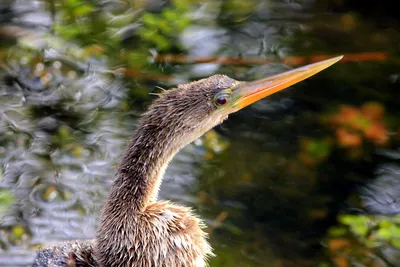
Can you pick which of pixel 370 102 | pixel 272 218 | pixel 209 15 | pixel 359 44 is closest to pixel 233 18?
pixel 209 15

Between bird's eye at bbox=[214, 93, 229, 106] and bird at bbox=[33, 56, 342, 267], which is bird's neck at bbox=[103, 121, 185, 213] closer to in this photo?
bird at bbox=[33, 56, 342, 267]

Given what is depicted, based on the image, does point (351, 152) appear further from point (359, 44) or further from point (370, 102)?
point (359, 44)

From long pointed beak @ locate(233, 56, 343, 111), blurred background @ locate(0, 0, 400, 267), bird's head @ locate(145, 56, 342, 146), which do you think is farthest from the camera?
blurred background @ locate(0, 0, 400, 267)

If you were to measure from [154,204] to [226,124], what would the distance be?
216 cm

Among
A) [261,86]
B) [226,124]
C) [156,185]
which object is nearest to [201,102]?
[261,86]

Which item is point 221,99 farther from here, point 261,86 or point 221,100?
point 261,86

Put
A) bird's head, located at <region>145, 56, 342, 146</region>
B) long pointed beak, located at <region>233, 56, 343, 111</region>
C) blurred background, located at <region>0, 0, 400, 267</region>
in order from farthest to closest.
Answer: blurred background, located at <region>0, 0, 400, 267</region>, long pointed beak, located at <region>233, 56, 343, 111</region>, bird's head, located at <region>145, 56, 342, 146</region>

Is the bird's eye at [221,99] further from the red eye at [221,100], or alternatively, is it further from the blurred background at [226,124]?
the blurred background at [226,124]

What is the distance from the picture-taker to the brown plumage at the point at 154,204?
3.33 metres

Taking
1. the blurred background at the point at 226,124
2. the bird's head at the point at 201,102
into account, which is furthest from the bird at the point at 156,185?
the blurred background at the point at 226,124

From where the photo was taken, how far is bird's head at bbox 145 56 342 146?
331 centimetres

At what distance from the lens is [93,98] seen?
18.8 feet

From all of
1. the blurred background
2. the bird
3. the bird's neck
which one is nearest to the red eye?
the bird

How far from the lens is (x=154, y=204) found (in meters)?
3.46
